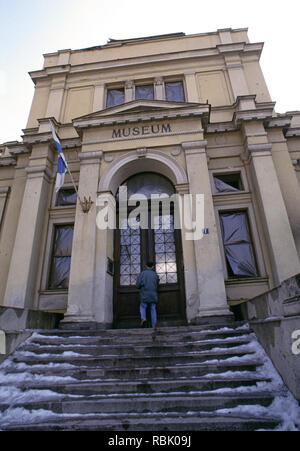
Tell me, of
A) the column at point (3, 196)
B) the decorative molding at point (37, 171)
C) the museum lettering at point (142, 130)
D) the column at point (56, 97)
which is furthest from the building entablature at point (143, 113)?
the column at point (3, 196)

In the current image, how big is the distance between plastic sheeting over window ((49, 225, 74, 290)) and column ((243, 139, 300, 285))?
6.74 meters

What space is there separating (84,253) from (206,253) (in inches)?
142

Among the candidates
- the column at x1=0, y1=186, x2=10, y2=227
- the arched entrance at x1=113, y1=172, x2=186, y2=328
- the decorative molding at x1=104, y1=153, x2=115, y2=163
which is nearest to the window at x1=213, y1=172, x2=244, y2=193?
the arched entrance at x1=113, y1=172, x2=186, y2=328

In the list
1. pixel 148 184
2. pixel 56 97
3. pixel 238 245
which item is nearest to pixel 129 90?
pixel 56 97

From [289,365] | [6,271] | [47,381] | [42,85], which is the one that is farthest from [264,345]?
[42,85]

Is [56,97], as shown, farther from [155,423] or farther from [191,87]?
[155,423]

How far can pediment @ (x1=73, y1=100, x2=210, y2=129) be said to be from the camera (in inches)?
358

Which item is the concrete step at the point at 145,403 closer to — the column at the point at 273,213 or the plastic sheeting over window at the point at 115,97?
the column at the point at 273,213

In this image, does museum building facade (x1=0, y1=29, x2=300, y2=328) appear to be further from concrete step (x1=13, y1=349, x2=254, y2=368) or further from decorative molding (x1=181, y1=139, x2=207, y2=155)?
concrete step (x1=13, y1=349, x2=254, y2=368)

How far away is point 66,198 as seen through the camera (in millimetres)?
10156

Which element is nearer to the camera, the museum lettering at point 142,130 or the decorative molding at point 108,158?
the decorative molding at point 108,158

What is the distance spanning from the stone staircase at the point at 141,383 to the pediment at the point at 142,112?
716 centimetres

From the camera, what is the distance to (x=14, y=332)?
17.7 ft

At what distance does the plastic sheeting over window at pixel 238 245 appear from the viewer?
8.36 m
